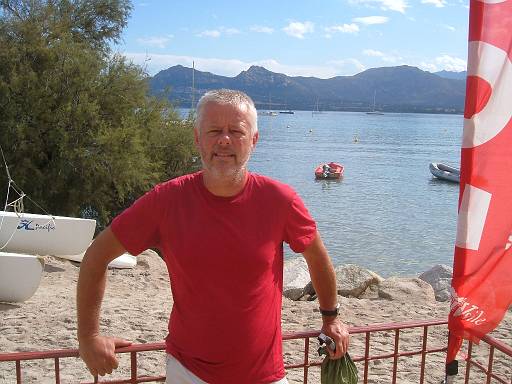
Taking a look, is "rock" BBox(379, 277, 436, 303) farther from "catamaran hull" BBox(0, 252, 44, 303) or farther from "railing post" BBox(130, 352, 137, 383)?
"railing post" BBox(130, 352, 137, 383)

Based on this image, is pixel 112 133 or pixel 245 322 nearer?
pixel 245 322

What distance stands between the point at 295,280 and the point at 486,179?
30.8 feet

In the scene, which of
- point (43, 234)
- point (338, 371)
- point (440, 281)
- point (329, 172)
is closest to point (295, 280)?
point (440, 281)

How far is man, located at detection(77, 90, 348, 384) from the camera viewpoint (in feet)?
7.48

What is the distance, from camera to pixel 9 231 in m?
11.4

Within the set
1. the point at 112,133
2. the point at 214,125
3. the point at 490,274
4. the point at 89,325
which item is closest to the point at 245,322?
the point at 89,325

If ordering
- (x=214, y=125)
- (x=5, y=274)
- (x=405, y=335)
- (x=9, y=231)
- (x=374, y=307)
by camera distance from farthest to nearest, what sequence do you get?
(x=9, y=231), (x=374, y=307), (x=5, y=274), (x=405, y=335), (x=214, y=125)

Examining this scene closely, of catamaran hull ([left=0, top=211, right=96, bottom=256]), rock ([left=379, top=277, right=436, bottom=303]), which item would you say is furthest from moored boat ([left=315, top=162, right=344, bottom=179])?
catamaran hull ([left=0, top=211, right=96, bottom=256])

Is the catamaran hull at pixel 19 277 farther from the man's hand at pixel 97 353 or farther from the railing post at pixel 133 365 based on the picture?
the man's hand at pixel 97 353

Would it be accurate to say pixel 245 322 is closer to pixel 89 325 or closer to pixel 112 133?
pixel 89 325

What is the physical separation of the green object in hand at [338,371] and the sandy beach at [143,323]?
13.2ft

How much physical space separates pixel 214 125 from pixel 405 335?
22.3 feet

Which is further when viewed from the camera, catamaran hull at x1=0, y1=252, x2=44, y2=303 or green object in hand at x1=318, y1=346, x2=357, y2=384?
catamaran hull at x1=0, y1=252, x2=44, y2=303

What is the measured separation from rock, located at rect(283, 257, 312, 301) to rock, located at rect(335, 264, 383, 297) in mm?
727
